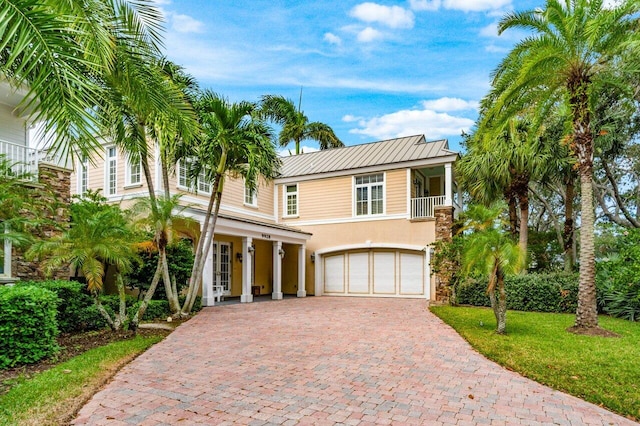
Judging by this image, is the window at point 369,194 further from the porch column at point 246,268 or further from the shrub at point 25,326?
the shrub at point 25,326

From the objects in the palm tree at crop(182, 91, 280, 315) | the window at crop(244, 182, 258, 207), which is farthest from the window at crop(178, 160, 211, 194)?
the palm tree at crop(182, 91, 280, 315)

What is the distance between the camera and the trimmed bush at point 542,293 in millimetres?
13133

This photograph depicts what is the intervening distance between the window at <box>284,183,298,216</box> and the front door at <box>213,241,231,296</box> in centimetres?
449

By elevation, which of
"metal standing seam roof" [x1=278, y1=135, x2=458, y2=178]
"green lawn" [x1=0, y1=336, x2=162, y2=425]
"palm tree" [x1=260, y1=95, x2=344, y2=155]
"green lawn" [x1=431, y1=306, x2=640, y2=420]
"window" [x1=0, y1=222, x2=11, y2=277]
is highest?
"palm tree" [x1=260, y1=95, x2=344, y2=155]

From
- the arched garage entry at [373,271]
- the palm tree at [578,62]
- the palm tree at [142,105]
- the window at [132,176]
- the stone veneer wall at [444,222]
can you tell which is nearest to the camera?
the palm tree at [142,105]

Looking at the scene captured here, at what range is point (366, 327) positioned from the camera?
32.6 ft

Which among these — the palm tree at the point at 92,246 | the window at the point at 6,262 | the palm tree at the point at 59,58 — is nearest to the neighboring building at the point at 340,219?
the window at the point at 6,262

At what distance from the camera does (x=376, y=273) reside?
1892 centimetres

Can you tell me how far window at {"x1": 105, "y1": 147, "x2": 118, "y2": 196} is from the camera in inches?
602

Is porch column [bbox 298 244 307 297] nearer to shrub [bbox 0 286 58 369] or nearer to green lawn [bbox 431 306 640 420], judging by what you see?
green lawn [bbox 431 306 640 420]

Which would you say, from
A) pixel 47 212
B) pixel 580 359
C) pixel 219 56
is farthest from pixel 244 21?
pixel 580 359

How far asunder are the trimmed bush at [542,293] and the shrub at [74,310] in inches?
490

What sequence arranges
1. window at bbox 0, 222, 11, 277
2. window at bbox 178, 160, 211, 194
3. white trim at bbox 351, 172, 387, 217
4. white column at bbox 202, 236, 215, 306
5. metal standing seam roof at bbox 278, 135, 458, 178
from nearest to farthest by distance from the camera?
window at bbox 0, 222, 11, 277, white column at bbox 202, 236, 215, 306, window at bbox 178, 160, 211, 194, metal standing seam roof at bbox 278, 135, 458, 178, white trim at bbox 351, 172, 387, 217

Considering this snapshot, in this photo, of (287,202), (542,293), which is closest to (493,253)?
(542,293)
